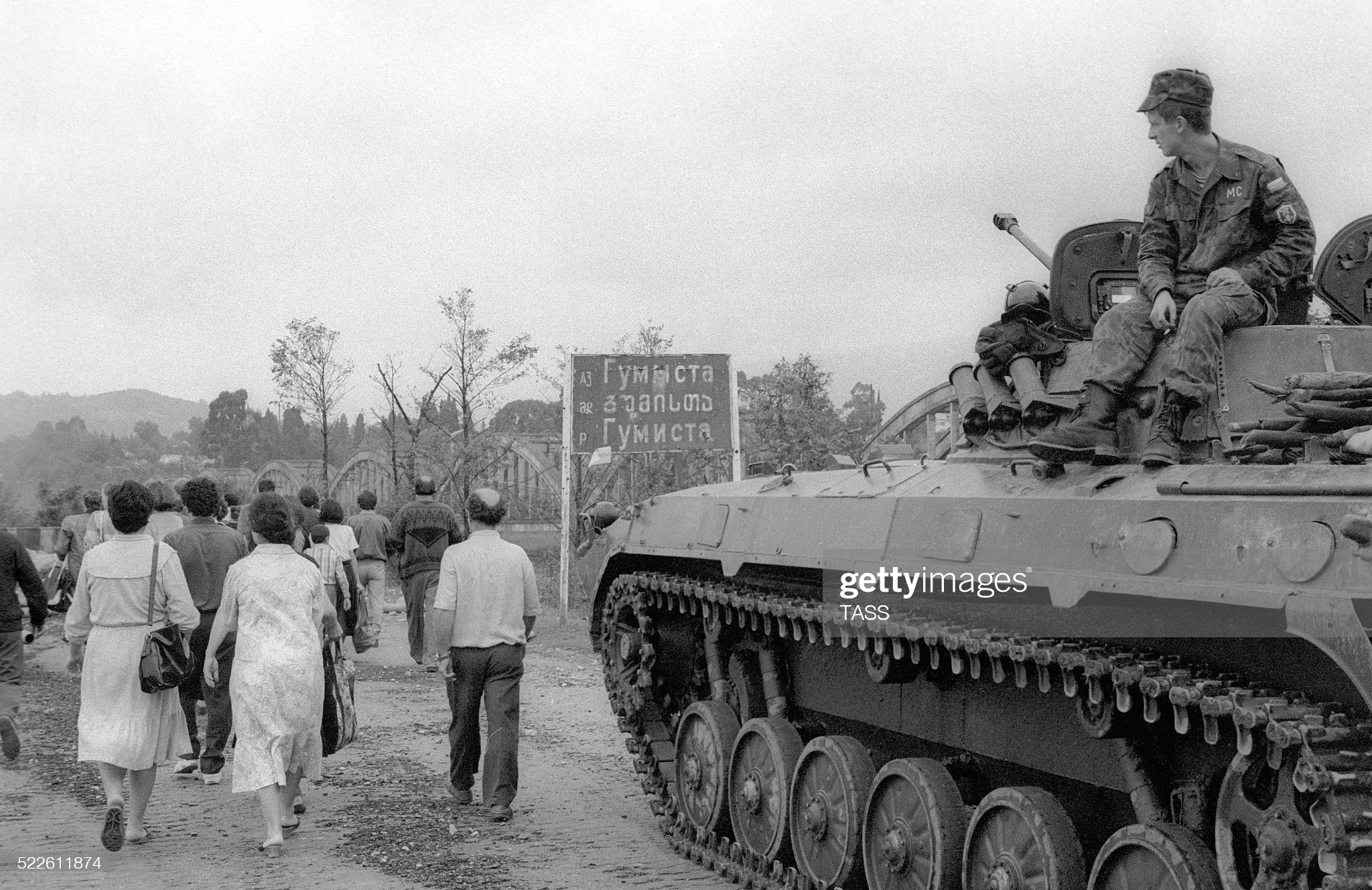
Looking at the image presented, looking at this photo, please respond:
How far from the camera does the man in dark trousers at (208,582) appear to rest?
909 cm

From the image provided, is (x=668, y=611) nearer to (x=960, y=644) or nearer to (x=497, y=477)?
(x=960, y=644)

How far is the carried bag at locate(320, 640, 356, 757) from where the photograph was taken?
26.4 ft

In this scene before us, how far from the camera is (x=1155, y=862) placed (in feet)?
15.6

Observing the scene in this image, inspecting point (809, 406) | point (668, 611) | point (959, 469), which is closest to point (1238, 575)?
point (959, 469)

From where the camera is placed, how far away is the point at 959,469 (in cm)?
645

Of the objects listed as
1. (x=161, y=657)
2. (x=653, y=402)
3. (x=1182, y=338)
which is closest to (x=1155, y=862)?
(x=1182, y=338)

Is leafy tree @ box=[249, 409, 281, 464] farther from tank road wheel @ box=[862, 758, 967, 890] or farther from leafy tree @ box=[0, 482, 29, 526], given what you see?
tank road wheel @ box=[862, 758, 967, 890]

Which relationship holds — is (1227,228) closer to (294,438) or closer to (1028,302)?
(1028,302)

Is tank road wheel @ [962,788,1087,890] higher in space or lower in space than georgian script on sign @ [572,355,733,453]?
lower

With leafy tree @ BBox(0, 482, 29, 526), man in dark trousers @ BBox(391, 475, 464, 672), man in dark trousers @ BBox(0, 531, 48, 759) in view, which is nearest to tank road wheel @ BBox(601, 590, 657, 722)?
man in dark trousers @ BBox(0, 531, 48, 759)

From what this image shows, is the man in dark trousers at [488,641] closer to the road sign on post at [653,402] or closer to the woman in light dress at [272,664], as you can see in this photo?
the woman in light dress at [272,664]

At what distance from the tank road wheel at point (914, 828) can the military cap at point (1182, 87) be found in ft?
9.84

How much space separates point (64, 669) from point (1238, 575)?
42.7 feet

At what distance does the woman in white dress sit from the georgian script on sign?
876 cm
